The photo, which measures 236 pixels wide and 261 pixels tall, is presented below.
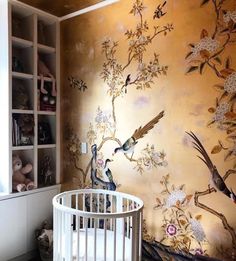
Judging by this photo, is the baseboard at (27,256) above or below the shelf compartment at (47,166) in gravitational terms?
below

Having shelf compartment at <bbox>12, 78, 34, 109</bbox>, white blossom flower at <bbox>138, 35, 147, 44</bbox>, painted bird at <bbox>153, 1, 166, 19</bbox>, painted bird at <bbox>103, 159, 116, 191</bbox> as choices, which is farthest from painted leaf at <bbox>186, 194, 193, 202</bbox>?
shelf compartment at <bbox>12, 78, 34, 109</bbox>

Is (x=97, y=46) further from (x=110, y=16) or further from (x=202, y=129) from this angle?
(x=202, y=129)

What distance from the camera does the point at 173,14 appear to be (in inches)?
77.2

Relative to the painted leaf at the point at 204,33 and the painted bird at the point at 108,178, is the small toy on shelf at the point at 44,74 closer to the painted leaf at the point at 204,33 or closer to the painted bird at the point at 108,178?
the painted bird at the point at 108,178

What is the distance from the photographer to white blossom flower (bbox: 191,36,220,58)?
177 centimetres

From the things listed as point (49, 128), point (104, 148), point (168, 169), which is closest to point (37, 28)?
point (49, 128)

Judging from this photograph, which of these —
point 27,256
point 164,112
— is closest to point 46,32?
point 164,112

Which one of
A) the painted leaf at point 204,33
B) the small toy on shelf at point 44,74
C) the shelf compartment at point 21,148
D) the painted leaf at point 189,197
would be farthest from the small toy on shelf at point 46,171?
the painted leaf at point 204,33

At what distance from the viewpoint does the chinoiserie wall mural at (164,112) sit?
5.76 feet

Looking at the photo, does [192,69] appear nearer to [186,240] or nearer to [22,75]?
[186,240]

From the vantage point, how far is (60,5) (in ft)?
8.07

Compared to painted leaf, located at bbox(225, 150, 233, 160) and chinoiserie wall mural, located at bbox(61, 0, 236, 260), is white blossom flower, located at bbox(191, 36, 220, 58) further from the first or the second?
painted leaf, located at bbox(225, 150, 233, 160)

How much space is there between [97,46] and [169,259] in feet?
6.26

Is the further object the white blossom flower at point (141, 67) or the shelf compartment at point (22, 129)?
the shelf compartment at point (22, 129)
